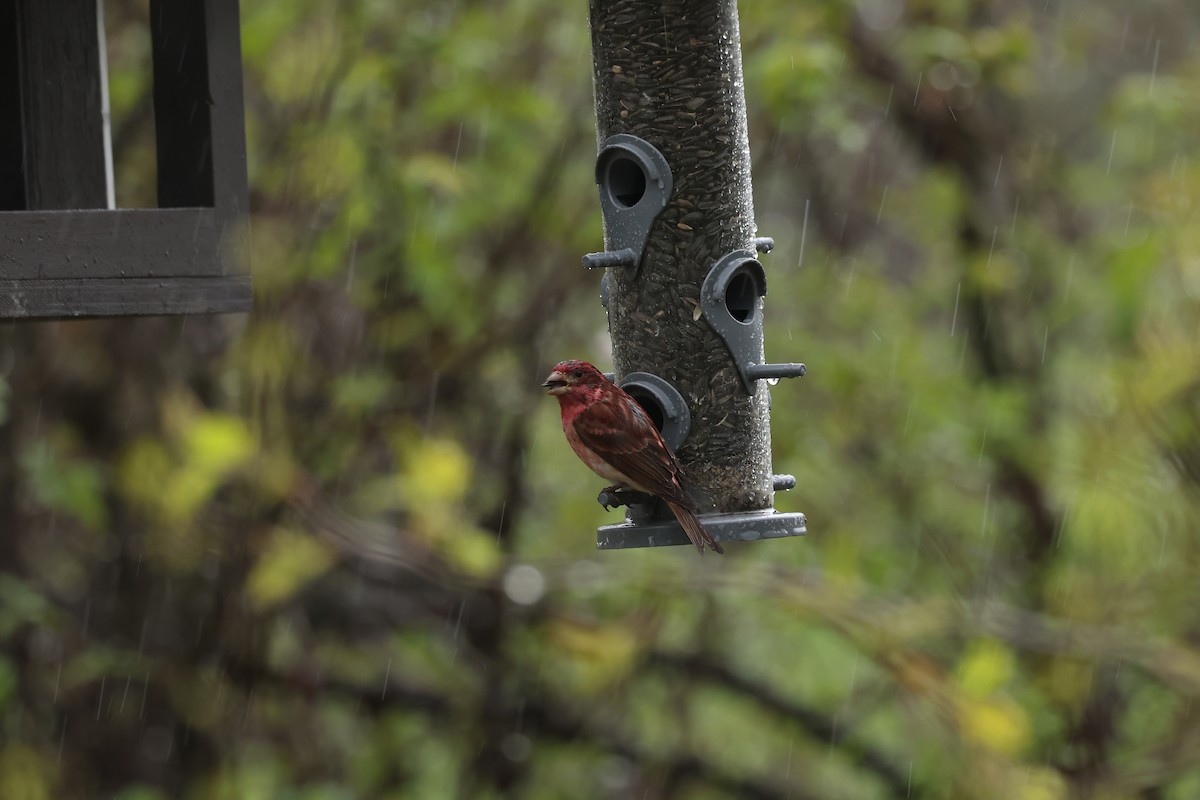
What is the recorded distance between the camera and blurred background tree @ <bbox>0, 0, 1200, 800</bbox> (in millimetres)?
5691

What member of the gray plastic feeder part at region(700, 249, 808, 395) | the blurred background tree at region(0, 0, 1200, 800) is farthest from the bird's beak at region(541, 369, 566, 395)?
the blurred background tree at region(0, 0, 1200, 800)

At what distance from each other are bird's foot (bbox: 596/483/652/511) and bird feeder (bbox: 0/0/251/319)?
1033mm

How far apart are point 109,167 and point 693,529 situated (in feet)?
5.68

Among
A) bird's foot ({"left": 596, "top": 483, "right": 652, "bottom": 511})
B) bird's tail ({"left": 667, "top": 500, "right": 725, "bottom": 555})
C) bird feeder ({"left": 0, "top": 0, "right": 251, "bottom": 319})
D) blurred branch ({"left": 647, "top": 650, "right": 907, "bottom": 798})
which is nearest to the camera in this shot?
bird feeder ({"left": 0, "top": 0, "right": 251, "bottom": 319})

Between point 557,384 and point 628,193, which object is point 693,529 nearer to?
point 557,384

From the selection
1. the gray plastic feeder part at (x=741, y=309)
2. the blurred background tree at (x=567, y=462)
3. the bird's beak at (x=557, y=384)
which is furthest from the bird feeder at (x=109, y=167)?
the blurred background tree at (x=567, y=462)

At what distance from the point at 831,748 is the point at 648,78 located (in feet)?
11.8

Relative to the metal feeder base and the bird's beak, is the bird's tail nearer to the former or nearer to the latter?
the metal feeder base

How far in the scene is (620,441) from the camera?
3842mm

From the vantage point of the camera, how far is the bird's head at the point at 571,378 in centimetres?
404

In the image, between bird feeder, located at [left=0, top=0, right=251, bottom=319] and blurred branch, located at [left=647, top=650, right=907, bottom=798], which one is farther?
blurred branch, located at [left=647, top=650, right=907, bottom=798]

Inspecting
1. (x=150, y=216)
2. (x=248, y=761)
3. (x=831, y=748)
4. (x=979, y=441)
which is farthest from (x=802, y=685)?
(x=150, y=216)

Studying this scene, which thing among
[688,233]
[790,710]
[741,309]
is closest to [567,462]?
[790,710]

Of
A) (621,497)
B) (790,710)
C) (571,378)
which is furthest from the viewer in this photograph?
(790,710)
